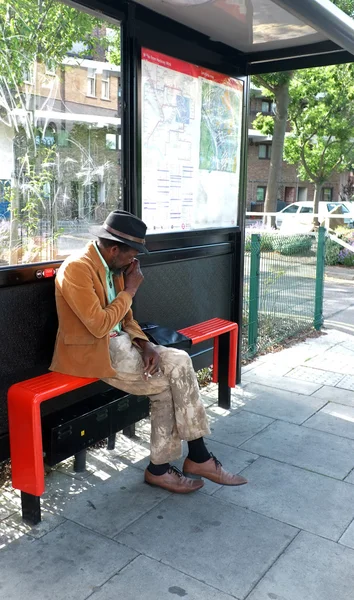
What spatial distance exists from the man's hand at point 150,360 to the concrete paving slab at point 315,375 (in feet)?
8.18

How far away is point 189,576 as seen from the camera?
260 cm

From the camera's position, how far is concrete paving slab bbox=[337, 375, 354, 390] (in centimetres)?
524

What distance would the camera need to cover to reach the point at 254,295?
19.7ft

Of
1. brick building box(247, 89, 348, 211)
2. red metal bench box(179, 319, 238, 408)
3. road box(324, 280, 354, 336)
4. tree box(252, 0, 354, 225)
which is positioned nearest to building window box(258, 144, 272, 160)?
brick building box(247, 89, 348, 211)

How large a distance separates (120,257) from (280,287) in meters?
3.85

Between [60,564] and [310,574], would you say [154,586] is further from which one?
[310,574]

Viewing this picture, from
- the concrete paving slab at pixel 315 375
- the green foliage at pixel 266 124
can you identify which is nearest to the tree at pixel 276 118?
the green foliage at pixel 266 124

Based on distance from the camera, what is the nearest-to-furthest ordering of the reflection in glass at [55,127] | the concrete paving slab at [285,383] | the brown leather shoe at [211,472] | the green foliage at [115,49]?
the reflection in glass at [55,127] → the brown leather shoe at [211,472] → the green foliage at [115,49] → the concrete paving slab at [285,383]

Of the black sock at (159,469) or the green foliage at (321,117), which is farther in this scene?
the green foliage at (321,117)

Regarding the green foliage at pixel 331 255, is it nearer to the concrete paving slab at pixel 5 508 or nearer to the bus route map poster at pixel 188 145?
the bus route map poster at pixel 188 145

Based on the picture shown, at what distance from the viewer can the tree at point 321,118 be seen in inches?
699

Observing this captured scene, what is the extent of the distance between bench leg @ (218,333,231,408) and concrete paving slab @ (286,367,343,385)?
3.58 ft

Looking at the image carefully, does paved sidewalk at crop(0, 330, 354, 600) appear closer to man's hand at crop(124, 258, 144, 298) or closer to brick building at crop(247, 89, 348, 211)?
man's hand at crop(124, 258, 144, 298)

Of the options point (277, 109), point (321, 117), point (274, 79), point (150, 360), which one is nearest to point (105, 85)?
point (150, 360)
